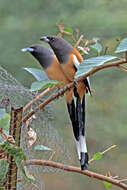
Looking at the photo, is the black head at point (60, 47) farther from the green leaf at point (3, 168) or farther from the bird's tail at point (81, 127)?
the green leaf at point (3, 168)

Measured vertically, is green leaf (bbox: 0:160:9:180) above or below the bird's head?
below

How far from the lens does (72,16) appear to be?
224cm

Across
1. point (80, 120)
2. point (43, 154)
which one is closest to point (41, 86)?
point (43, 154)

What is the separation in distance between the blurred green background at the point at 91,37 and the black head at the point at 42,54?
1129mm

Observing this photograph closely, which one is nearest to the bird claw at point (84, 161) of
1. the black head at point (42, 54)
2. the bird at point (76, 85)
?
the bird at point (76, 85)

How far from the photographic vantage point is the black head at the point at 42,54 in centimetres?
86

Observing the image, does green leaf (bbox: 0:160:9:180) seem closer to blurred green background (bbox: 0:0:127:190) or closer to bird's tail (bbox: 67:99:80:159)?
bird's tail (bbox: 67:99:80:159)

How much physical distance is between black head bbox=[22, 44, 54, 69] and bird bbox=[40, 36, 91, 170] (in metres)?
0.02

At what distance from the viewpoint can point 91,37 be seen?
2.15 meters

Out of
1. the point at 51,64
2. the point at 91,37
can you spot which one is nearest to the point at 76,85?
the point at 51,64

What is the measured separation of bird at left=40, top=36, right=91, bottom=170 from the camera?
74 cm

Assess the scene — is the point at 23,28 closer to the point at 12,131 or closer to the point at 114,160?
the point at 114,160

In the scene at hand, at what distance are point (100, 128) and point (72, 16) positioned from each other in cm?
71

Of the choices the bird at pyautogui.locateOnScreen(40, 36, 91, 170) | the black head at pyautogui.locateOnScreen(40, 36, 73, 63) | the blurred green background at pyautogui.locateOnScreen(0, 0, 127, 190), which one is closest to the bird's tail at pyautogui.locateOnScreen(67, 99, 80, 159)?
the bird at pyautogui.locateOnScreen(40, 36, 91, 170)
